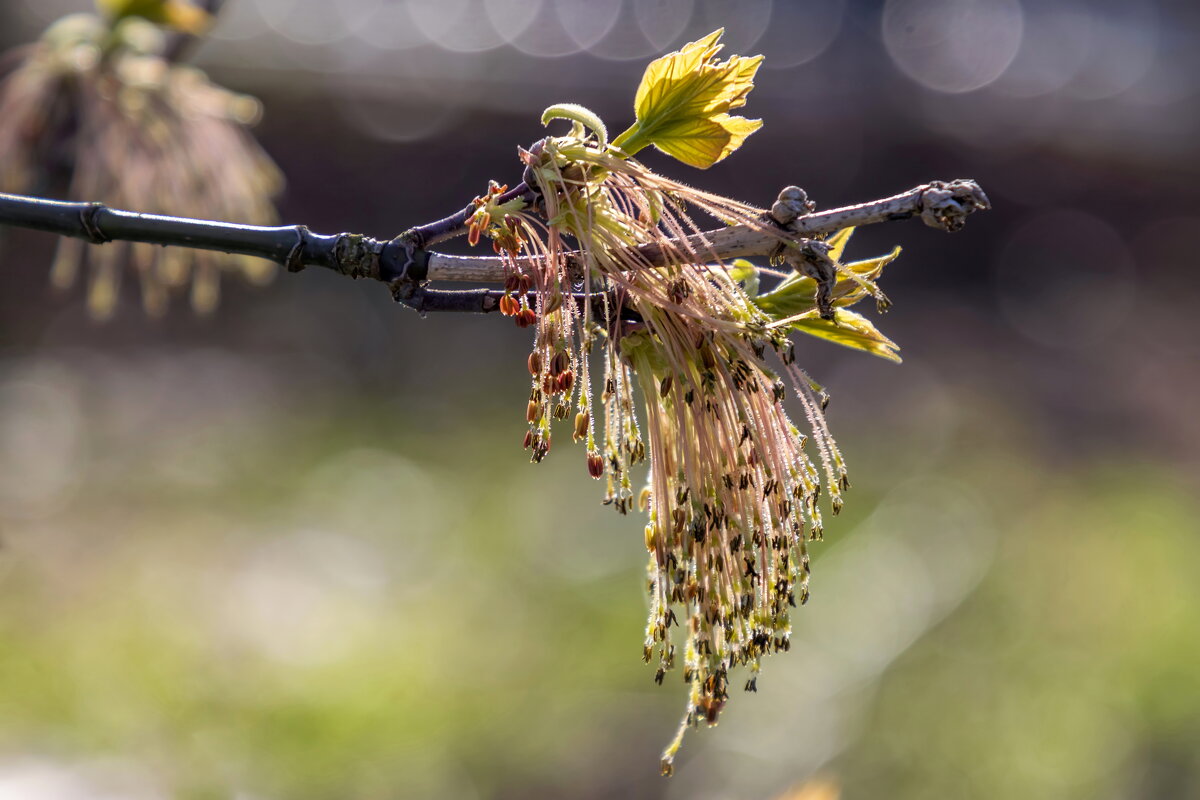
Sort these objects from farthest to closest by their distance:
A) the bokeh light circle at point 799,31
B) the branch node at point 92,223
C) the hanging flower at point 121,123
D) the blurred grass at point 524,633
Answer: the bokeh light circle at point 799,31 < the blurred grass at point 524,633 < the hanging flower at point 121,123 < the branch node at point 92,223

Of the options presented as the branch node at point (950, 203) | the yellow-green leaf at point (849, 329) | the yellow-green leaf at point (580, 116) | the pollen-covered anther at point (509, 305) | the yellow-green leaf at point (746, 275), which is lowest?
the branch node at point (950, 203)

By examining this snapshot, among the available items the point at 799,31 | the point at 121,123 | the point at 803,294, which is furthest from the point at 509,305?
the point at 799,31

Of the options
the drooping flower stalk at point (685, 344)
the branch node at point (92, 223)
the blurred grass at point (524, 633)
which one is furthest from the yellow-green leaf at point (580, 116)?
the blurred grass at point (524, 633)

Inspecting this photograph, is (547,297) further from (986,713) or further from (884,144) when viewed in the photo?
(884,144)

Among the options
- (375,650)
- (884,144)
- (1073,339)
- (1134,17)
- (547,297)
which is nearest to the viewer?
(547,297)

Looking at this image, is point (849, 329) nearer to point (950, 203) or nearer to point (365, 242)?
point (950, 203)

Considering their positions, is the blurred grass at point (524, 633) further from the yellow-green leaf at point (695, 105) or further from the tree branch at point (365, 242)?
the yellow-green leaf at point (695, 105)

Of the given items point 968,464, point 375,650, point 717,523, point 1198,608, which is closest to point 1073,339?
point 968,464

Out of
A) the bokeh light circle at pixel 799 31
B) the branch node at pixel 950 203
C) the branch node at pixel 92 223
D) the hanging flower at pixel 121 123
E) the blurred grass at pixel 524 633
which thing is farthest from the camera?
the bokeh light circle at pixel 799 31
